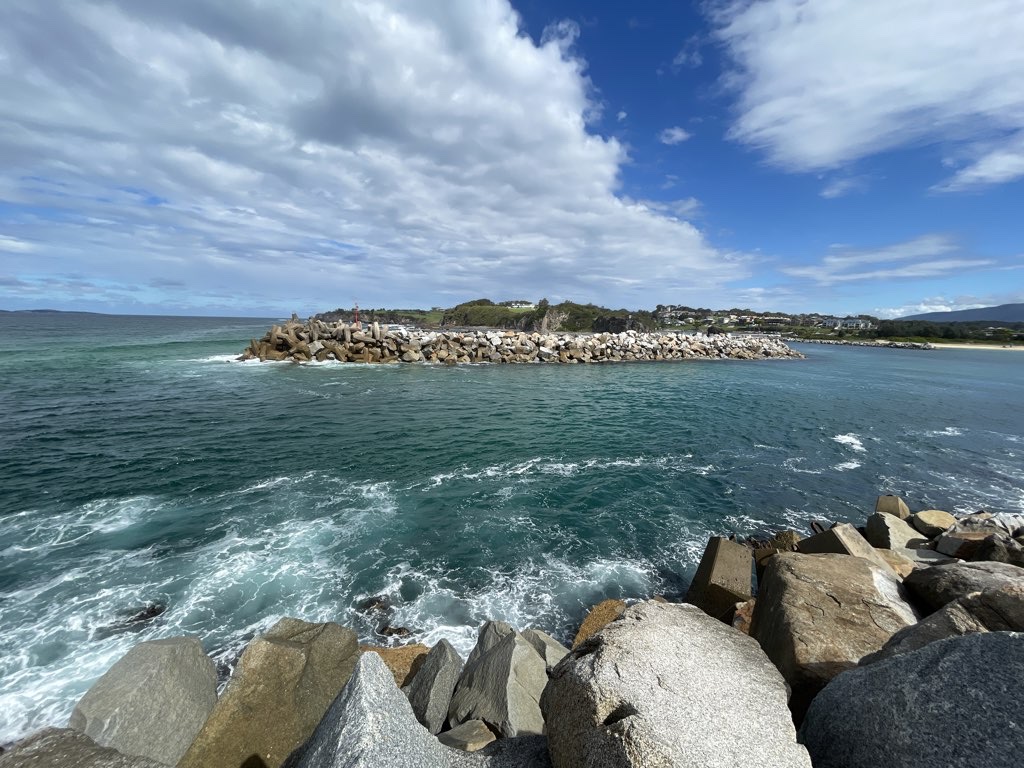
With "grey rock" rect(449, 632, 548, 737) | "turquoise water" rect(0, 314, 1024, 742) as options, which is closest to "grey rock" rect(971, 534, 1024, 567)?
"turquoise water" rect(0, 314, 1024, 742)

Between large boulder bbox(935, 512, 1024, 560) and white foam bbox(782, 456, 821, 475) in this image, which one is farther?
white foam bbox(782, 456, 821, 475)

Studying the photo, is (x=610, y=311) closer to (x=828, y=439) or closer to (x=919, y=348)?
(x=919, y=348)

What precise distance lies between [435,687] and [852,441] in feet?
77.4

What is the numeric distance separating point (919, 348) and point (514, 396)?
5267 inches

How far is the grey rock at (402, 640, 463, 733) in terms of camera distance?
5.71 m

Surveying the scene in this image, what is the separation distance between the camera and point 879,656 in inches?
170

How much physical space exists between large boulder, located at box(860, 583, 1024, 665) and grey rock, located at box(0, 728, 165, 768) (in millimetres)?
7084

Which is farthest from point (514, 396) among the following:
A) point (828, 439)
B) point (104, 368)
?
point (104, 368)

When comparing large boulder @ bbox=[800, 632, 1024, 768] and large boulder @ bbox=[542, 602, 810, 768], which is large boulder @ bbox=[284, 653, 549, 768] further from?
large boulder @ bbox=[800, 632, 1024, 768]

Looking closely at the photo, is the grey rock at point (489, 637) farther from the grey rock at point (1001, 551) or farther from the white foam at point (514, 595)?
the grey rock at point (1001, 551)

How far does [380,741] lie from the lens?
338cm

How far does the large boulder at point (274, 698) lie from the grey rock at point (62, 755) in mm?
949

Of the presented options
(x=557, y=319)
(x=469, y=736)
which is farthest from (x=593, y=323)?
(x=469, y=736)

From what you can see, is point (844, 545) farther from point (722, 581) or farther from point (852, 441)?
point (852, 441)
